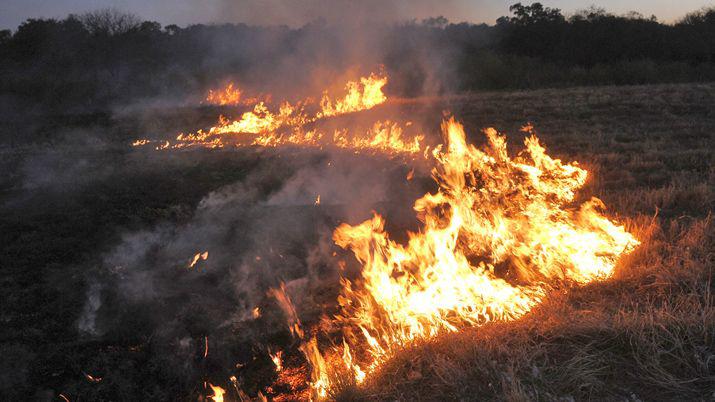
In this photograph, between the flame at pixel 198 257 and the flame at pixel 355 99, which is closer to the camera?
the flame at pixel 198 257

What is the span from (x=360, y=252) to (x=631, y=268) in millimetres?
2151

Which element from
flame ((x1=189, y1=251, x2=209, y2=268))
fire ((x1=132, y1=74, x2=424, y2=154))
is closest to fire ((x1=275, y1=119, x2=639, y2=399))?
flame ((x1=189, y1=251, x2=209, y2=268))

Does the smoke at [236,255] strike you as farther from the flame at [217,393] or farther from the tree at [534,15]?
the tree at [534,15]

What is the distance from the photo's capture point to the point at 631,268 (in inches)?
139

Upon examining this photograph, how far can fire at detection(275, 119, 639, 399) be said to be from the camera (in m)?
3.33

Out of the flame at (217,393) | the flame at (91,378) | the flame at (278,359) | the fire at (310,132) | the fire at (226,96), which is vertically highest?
the fire at (226,96)

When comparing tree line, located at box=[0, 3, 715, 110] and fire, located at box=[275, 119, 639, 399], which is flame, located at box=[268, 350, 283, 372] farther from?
tree line, located at box=[0, 3, 715, 110]

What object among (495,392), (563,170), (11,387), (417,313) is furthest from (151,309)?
(563,170)

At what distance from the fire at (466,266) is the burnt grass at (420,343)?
0.24 m

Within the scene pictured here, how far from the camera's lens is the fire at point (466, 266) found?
333cm

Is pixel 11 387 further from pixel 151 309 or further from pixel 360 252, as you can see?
pixel 360 252

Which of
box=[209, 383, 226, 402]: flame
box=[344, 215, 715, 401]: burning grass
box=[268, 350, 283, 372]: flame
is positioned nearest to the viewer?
box=[344, 215, 715, 401]: burning grass

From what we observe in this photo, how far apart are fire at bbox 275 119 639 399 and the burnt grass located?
242mm

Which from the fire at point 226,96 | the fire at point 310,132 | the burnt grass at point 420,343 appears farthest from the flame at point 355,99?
the burnt grass at point 420,343
